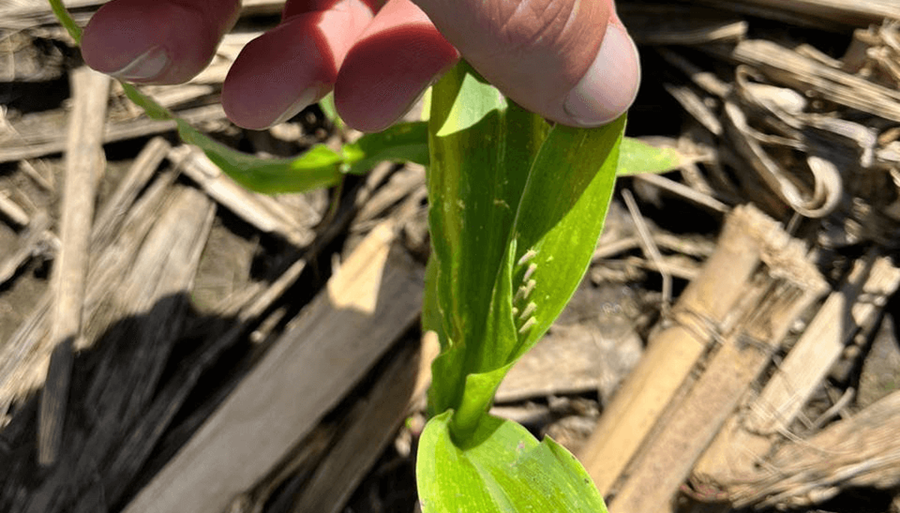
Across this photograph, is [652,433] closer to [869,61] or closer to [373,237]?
[373,237]

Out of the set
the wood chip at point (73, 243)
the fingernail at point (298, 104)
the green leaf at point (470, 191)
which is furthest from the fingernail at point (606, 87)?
the wood chip at point (73, 243)

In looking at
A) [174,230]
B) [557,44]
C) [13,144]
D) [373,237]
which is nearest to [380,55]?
[557,44]

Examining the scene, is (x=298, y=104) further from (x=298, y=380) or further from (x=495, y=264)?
(x=298, y=380)

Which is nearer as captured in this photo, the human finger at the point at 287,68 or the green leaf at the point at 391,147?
the human finger at the point at 287,68

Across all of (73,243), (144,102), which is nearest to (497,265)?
(144,102)

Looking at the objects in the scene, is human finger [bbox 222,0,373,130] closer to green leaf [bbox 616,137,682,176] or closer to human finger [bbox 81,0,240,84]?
human finger [bbox 81,0,240,84]

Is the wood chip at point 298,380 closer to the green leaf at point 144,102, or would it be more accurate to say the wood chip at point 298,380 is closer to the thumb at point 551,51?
the green leaf at point 144,102
